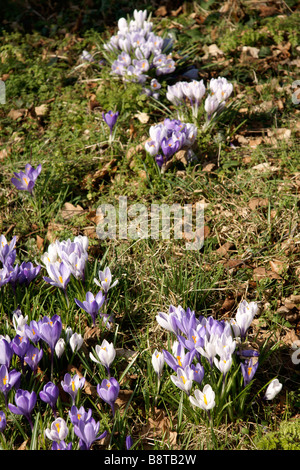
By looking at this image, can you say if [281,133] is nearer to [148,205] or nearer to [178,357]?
→ [148,205]

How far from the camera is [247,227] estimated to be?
291 centimetres

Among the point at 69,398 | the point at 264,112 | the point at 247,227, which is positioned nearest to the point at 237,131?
the point at 264,112

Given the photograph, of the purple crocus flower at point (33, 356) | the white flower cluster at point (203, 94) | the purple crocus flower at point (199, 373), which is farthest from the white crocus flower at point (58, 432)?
the white flower cluster at point (203, 94)

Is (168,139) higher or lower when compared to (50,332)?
higher

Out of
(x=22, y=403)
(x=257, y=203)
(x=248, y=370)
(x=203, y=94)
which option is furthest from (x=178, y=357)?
(x=203, y=94)

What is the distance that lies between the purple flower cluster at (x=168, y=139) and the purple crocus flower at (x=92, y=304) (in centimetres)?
117

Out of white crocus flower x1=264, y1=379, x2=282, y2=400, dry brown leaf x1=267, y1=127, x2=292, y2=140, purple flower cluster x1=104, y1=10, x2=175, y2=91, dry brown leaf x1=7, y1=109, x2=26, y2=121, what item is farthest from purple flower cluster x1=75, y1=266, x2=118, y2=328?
dry brown leaf x1=7, y1=109, x2=26, y2=121

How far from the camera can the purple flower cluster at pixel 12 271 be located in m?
2.42

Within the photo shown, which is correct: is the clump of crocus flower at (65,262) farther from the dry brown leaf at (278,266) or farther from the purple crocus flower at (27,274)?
the dry brown leaf at (278,266)

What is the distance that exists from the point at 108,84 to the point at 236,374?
2.81 meters

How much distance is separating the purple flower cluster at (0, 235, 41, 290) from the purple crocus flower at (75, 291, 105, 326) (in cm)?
38

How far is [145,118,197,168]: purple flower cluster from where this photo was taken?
3.07 m

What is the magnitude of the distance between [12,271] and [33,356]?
1.76 ft

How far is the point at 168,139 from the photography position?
3.10 m
